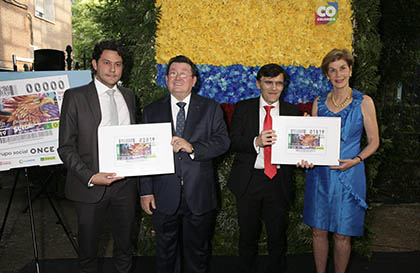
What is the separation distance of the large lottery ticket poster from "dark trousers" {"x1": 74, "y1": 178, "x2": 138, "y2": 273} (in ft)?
3.26

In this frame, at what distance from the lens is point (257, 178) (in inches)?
109

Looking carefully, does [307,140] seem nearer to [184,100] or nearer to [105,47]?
[184,100]

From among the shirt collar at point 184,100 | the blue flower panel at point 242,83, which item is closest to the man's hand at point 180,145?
the shirt collar at point 184,100

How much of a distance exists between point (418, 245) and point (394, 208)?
1.83 m

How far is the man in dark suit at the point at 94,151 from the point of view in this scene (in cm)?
238

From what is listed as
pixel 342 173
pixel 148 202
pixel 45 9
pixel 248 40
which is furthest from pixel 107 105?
pixel 45 9

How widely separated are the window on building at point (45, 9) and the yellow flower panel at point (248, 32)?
1623cm

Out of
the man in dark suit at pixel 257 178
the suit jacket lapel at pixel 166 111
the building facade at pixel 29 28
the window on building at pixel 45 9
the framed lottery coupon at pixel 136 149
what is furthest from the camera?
the window on building at pixel 45 9

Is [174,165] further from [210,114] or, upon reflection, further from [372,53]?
[372,53]

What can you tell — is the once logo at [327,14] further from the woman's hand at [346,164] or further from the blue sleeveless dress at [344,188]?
the woman's hand at [346,164]

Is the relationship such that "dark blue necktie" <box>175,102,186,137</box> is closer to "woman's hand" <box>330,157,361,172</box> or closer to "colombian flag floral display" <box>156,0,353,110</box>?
"colombian flag floral display" <box>156,0,353,110</box>

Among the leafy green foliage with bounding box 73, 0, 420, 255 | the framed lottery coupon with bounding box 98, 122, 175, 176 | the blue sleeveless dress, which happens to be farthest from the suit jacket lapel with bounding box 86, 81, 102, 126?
the blue sleeveless dress

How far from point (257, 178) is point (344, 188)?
2.43 feet

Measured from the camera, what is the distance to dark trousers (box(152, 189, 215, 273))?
2580 millimetres
